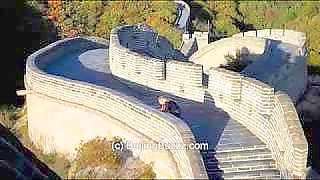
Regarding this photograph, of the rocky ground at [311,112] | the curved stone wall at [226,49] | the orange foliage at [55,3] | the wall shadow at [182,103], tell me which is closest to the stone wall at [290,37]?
the rocky ground at [311,112]

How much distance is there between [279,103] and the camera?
12445mm

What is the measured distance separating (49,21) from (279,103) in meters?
20.4

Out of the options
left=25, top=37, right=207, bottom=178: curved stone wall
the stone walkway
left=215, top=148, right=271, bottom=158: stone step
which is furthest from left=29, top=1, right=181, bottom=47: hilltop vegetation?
left=215, top=148, right=271, bottom=158: stone step

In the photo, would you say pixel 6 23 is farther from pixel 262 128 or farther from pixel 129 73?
pixel 262 128

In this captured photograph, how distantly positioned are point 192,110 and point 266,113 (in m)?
2.00

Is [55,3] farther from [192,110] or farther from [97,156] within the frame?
[97,156]

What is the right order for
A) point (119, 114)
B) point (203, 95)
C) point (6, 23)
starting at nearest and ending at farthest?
point (119, 114), point (203, 95), point (6, 23)

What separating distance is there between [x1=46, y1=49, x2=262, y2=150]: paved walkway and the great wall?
0.02 m

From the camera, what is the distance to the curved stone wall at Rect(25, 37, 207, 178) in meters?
11.5

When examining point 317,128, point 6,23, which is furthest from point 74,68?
point 6,23

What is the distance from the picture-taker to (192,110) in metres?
14.4

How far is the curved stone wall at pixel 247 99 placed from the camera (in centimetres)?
1166

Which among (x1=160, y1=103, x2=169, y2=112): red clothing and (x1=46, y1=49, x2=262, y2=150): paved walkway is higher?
(x1=160, y1=103, x2=169, y2=112): red clothing

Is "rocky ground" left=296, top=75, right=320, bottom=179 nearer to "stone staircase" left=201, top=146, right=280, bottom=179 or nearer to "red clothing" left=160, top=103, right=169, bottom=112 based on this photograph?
"stone staircase" left=201, top=146, right=280, bottom=179
